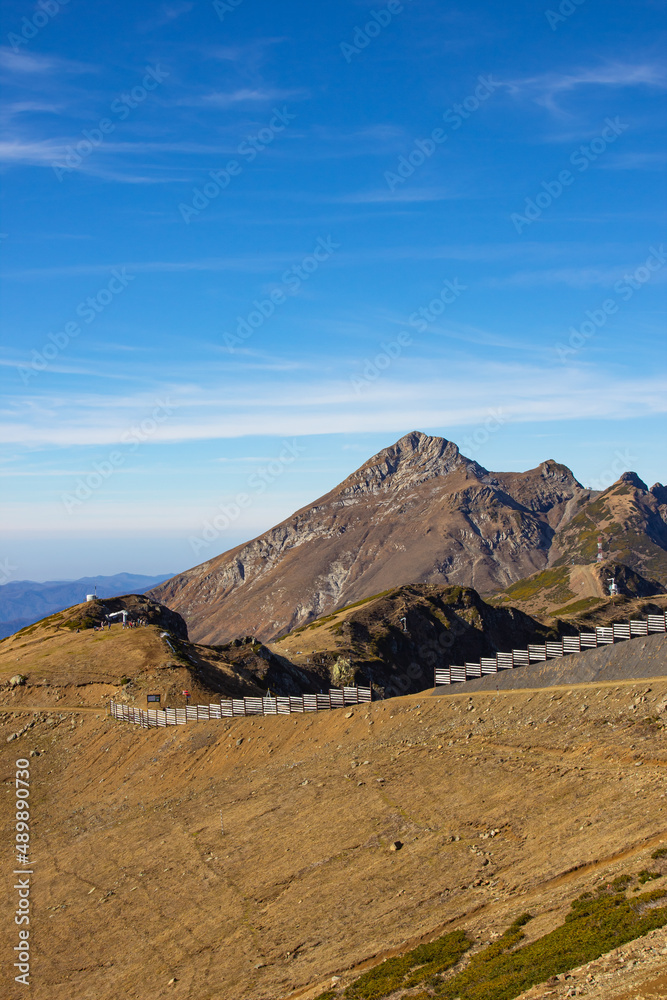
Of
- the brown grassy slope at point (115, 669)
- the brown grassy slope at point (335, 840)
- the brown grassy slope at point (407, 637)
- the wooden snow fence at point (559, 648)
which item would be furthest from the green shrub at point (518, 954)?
the brown grassy slope at point (407, 637)

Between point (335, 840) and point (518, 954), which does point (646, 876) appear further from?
point (335, 840)

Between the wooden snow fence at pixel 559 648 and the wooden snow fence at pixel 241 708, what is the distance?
8.15 meters

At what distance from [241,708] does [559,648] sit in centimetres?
2859

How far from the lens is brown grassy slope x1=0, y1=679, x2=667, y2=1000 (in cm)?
3256

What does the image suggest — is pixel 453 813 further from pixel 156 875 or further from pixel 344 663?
pixel 344 663

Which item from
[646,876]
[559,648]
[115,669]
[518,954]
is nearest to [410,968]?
[518,954]

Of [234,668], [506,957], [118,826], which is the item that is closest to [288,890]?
[506,957]

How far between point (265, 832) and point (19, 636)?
90.4 metres

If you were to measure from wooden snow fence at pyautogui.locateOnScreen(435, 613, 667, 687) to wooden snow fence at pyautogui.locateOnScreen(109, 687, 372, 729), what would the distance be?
321 inches

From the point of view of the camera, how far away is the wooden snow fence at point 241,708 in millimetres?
66375

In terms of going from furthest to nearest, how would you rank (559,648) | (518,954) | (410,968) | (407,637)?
1. (407,637)
2. (559,648)
3. (410,968)
4. (518,954)

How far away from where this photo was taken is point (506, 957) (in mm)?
25938

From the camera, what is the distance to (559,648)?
6022cm

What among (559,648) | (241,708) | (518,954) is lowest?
(518,954)
